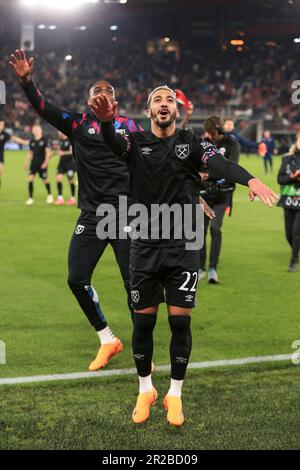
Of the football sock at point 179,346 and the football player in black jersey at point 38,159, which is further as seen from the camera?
the football player in black jersey at point 38,159

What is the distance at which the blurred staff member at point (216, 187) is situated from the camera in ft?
33.7

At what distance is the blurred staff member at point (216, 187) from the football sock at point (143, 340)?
4863 mm

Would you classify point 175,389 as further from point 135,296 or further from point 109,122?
point 109,122

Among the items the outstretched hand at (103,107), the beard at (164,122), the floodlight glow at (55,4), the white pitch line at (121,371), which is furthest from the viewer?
the floodlight glow at (55,4)

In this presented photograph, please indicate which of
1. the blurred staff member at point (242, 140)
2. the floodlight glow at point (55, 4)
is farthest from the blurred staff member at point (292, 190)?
the floodlight glow at point (55, 4)

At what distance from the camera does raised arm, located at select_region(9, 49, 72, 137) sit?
19.0 ft

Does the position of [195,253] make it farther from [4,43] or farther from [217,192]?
[4,43]

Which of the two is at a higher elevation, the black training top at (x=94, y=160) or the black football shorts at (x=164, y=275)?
the black training top at (x=94, y=160)

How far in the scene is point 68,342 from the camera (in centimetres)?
742

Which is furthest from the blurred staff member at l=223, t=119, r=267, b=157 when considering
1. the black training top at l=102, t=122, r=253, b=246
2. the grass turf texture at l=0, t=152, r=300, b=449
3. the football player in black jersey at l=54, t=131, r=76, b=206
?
the football player in black jersey at l=54, t=131, r=76, b=206

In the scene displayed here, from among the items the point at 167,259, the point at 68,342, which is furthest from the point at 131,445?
the point at 68,342

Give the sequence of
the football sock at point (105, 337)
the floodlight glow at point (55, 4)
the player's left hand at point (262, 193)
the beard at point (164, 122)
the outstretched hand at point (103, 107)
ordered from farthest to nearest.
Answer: the floodlight glow at point (55, 4), the football sock at point (105, 337), the beard at point (164, 122), the outstretched hand at point (103, 107), the player's left hand at point (262, 193)

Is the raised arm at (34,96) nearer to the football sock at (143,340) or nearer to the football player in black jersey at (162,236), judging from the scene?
the football player in black jersey at (162,236)

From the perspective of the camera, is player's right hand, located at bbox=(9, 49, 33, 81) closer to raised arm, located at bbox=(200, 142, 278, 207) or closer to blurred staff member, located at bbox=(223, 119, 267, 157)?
raised arm, located at bbox=(200, 142, 278, 207)
